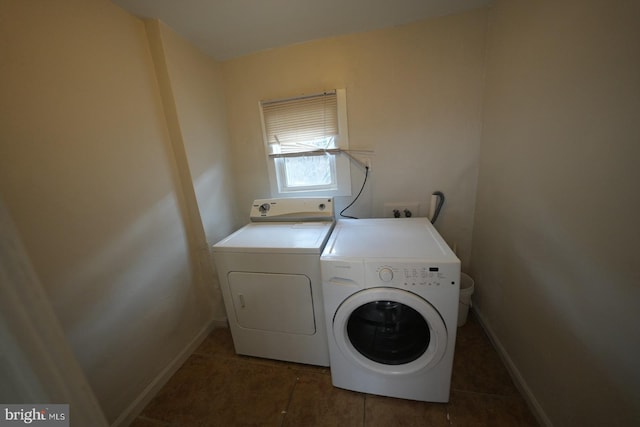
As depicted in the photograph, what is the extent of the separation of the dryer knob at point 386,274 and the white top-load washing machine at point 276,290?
349 millimetres

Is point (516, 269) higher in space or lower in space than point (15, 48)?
lower

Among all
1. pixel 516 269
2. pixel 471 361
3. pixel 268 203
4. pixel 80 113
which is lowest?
pixel 471 361

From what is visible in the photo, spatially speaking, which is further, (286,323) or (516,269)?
(286,323)

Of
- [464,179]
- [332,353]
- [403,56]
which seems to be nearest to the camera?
[332,353]

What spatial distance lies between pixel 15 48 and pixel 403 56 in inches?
79.1

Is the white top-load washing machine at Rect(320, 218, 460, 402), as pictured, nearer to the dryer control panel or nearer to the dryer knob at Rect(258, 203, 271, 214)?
the dryer control panel

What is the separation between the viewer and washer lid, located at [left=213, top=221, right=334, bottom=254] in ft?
4.13

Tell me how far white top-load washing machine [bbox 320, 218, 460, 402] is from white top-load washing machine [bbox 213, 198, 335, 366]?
5.6 inches

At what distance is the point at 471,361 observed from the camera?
4.61 ft

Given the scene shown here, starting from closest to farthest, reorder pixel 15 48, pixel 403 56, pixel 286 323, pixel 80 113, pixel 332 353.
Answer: pixel 15 48 < pixel 80 113 < pixel 332 353 < pixel 286 323 < pixel 403 56

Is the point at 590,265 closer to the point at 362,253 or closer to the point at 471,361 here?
the point at 362,253

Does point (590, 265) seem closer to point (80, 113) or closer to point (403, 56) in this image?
→ point (403, 56)

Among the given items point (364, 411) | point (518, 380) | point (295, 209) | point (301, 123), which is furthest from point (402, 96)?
point (364, 411)

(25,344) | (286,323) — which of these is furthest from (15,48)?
(286,323)
